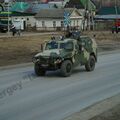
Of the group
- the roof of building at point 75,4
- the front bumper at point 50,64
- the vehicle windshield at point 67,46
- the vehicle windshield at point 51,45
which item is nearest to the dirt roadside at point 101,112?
the front bumper at point 50,64

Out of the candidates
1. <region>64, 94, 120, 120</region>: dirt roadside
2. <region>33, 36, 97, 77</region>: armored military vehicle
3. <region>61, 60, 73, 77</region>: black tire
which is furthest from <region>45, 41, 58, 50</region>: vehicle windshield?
<region>64, 94, 120, 120</region>: dirt roadside

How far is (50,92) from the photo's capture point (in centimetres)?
1645

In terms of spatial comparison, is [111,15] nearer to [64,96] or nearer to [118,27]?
[118,27]

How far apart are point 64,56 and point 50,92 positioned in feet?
15.2

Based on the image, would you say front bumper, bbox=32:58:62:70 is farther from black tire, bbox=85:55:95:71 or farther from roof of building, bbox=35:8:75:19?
roof of building, bbox=35:8:75:19

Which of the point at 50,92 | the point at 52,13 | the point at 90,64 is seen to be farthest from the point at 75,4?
the point at 50,92

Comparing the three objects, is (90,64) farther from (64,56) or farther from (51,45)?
(64,56)

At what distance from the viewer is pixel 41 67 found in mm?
20953

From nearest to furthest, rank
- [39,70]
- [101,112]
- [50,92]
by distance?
[101,112]
[50,92]
[39,70]

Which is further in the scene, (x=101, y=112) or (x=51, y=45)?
(x=51, y=45)

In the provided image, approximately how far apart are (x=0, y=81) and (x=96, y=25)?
91457 millimetres

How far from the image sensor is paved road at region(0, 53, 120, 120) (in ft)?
42.2

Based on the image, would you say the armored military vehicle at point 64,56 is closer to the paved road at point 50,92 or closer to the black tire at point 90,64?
the black tire at point 90,64

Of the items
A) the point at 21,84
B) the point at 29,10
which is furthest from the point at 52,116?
the point at 29,10
